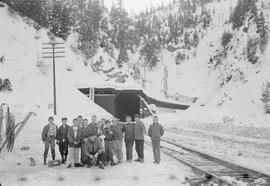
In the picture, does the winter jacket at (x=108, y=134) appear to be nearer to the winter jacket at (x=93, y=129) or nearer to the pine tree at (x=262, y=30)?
the winter jacket at (x=93, y=129)

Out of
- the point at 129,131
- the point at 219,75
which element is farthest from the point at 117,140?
the point at 219,75

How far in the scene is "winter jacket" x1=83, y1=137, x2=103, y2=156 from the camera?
14.1 meters

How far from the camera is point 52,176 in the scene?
485 inches

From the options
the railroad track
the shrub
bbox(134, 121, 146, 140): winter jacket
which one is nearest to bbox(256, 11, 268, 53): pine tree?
the shrub

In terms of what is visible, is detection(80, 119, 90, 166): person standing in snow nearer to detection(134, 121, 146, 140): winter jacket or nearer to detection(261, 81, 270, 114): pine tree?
detection(134, 121, 146, 140): winter jacket

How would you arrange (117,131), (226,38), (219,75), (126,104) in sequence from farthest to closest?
1. (226,38)
2. (219,75)
3. (126,104)
4. (117,131)

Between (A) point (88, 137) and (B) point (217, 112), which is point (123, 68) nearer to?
(B) point (217, 112)

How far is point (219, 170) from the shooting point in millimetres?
14062

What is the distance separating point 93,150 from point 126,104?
3295 cm

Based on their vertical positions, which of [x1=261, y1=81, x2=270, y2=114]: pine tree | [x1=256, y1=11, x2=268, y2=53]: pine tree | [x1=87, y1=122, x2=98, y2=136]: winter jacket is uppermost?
[x1=256, y1=11, x2=268, y2=53]: pine tree

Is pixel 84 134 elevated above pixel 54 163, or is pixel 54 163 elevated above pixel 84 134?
pixel 84 134

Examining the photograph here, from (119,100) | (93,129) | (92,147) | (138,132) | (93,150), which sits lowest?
(93,150)

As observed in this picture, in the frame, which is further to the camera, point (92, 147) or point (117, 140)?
point (117, 140)

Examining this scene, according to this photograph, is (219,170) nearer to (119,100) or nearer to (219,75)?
(119,100)
